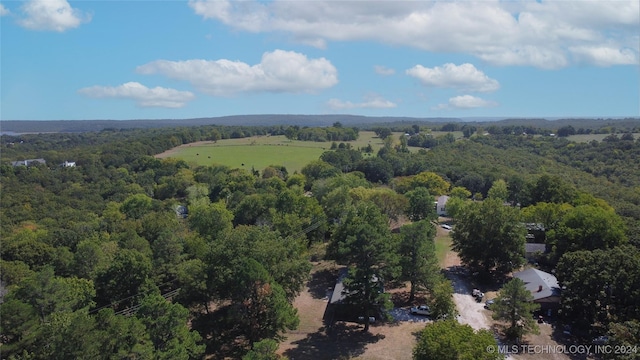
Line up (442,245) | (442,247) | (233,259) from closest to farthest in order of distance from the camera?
(233,259) < (442,247) < (442,245)

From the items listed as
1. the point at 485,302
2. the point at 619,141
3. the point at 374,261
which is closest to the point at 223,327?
the point at 374,261

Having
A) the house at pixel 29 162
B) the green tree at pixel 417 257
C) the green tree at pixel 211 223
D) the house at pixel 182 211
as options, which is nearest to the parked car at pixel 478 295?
the green tree at pixel 417 257

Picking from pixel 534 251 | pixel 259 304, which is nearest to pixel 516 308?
pixel 534 251

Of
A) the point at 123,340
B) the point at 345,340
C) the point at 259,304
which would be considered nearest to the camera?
the point at 123,340

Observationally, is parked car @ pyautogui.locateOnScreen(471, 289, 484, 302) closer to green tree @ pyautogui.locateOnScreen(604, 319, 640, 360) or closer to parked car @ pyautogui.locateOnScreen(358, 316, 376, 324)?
parked car @ pyautogui.locateOnScreen(358, 316, 376, 324)

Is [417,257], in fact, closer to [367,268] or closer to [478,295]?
[367,268]

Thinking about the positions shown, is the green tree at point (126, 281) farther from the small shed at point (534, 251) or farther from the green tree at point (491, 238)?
the small shed at point (534, 251)
